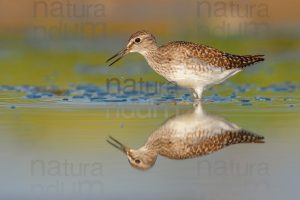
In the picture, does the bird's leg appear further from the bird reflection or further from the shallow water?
the bird reflection

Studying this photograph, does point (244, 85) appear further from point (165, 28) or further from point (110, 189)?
point (165, 28)

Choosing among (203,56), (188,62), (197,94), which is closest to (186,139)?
(188,62)

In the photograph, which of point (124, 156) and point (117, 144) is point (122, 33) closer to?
point (117, 144)

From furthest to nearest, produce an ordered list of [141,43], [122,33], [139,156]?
[122,33], [141,43], [139,156]

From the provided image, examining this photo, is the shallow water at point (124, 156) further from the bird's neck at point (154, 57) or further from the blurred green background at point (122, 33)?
the blurred green background at point (122, 33)

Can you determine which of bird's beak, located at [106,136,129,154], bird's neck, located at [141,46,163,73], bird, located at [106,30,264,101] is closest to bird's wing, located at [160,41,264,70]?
bird, located at [106,30,264,101]

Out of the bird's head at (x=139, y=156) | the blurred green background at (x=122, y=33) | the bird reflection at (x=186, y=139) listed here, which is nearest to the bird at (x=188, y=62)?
the bird reflection at (x=186, y=139)
